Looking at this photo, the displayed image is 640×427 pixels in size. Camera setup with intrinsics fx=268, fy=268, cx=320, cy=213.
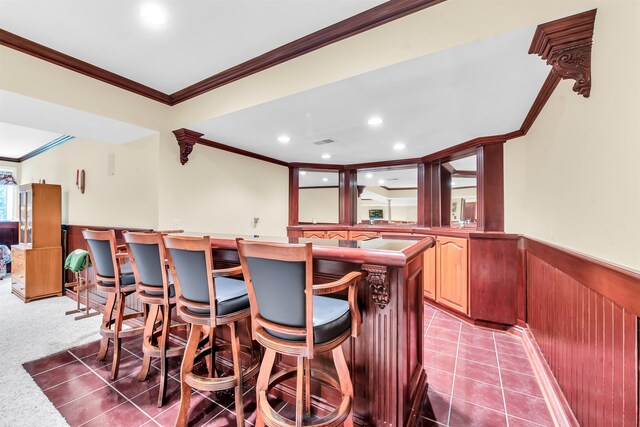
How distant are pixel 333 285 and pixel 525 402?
176cm

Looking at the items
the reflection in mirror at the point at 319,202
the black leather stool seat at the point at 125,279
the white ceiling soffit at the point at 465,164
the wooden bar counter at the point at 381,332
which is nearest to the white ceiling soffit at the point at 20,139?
the black leather stool seat at the point at 125,279

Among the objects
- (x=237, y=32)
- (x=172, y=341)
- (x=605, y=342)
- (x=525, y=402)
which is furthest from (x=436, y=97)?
(x=172, y=341)

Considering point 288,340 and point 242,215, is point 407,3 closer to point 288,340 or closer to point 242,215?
point 288,340

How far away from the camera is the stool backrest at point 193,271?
1390 mm

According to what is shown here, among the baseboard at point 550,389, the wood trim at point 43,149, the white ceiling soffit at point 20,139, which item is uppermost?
the white ceiling soffit at point 20,139

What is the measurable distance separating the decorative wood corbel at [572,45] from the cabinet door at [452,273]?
2108 mm

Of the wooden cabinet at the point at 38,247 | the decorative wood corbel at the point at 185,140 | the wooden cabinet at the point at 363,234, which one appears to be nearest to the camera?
the decorative wood corbel at the point at 185,140

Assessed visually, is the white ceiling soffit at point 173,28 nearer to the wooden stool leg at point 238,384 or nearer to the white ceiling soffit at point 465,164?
the wooden stool leg at point 238,384

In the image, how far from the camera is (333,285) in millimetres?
1135

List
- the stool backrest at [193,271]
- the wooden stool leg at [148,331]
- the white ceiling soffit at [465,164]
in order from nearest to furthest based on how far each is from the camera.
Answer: the stool backrest at [193,271]
the wooden stool leg at [148,331]
the white ceiling soffit at [465,164]

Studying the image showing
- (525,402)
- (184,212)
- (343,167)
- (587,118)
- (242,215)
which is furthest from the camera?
(343,167)

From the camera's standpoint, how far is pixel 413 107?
2.39m

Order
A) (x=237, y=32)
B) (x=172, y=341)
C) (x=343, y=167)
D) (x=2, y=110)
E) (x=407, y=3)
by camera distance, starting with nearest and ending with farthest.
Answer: (x=407, y=3) → (x=237, y=32) → (x=2, y=110) → (x=172, y=341) → (x=343, y=167)

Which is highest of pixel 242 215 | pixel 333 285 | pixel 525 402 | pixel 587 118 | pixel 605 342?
pixel 587 118
